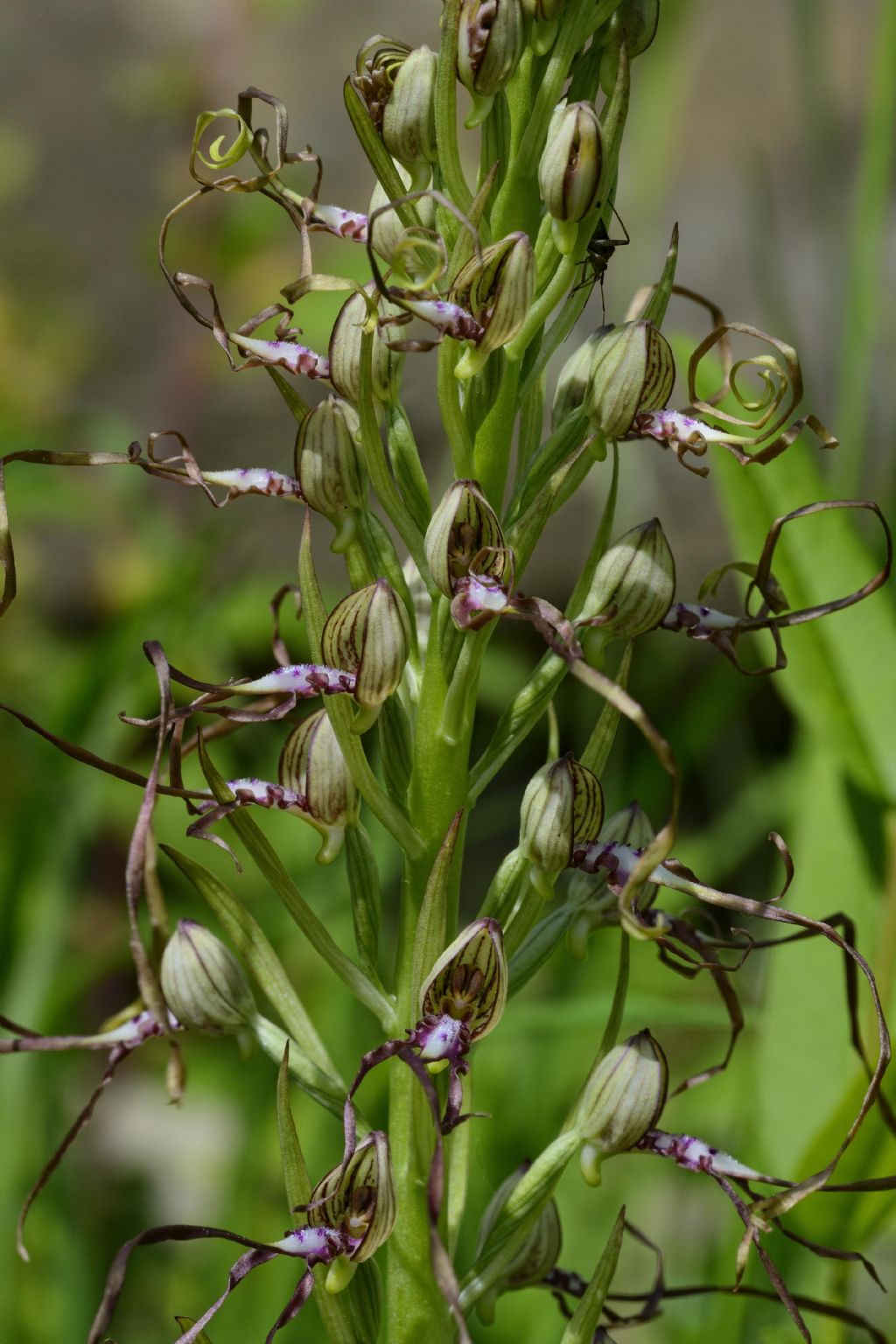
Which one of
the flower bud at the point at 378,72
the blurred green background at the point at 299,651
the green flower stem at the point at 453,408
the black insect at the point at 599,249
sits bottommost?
the blurred green background at the point at 299,651

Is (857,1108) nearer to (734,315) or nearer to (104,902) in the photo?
(104,902)

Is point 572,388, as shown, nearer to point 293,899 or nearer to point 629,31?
point 629,31

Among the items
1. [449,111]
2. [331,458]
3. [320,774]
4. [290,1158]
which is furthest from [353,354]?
[290,1158]

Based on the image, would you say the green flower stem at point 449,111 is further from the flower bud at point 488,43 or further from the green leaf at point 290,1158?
the green leaf at point 290,1158

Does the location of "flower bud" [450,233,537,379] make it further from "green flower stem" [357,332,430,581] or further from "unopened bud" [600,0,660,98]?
"unopened bud" [600,0,660,98]

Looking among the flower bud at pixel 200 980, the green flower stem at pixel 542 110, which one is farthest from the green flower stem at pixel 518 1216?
the green flower stem at pixel 542 110
